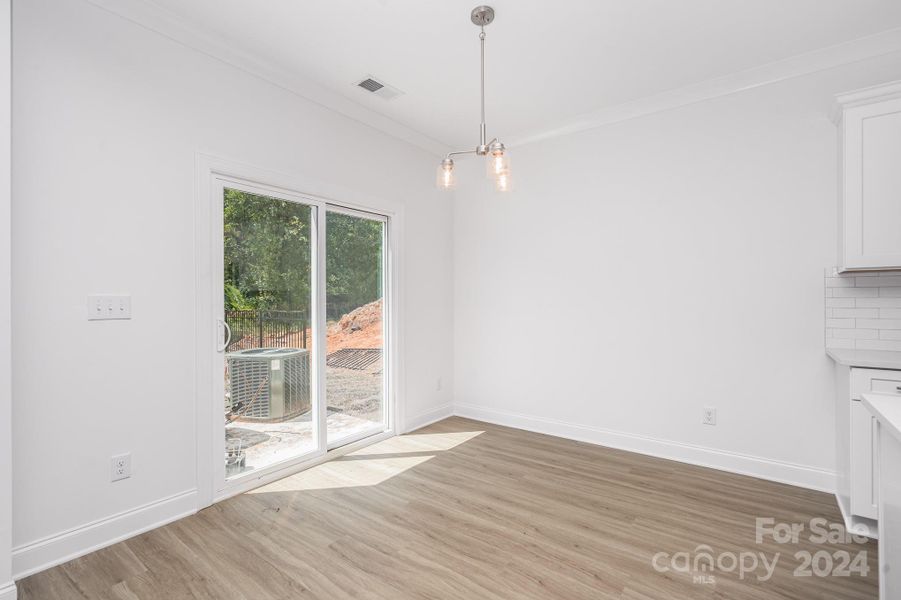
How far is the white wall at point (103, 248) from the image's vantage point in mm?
1995

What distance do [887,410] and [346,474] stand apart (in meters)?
2.88

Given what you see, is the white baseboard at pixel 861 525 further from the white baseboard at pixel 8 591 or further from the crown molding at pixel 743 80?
the white baseboard at pixel 8 591

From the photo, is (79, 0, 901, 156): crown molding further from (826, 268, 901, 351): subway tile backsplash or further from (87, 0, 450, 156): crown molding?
(826, 268, 901, 351): subway tile backsplash

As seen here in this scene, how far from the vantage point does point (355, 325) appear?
3.69 meters

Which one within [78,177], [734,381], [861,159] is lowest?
[734,381]

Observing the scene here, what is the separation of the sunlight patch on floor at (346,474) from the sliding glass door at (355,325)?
300 mm

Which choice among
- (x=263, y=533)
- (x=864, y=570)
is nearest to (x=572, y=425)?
(x=864, y=570)

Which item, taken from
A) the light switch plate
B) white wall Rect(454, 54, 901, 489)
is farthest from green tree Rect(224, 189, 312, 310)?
white wall Rect(454, 54, 901, 489)

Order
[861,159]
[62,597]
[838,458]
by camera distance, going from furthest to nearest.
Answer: [838,458], [861,159], [62,597]

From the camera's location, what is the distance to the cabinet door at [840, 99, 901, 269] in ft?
7.79

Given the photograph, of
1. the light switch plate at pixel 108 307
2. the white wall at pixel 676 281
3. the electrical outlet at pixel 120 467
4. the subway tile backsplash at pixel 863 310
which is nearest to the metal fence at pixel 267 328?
the light switch plate at pixel 108 307

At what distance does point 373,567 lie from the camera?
80.7 inches

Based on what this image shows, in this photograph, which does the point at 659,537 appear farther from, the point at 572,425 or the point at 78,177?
the point at 78,177

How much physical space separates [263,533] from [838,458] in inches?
135
